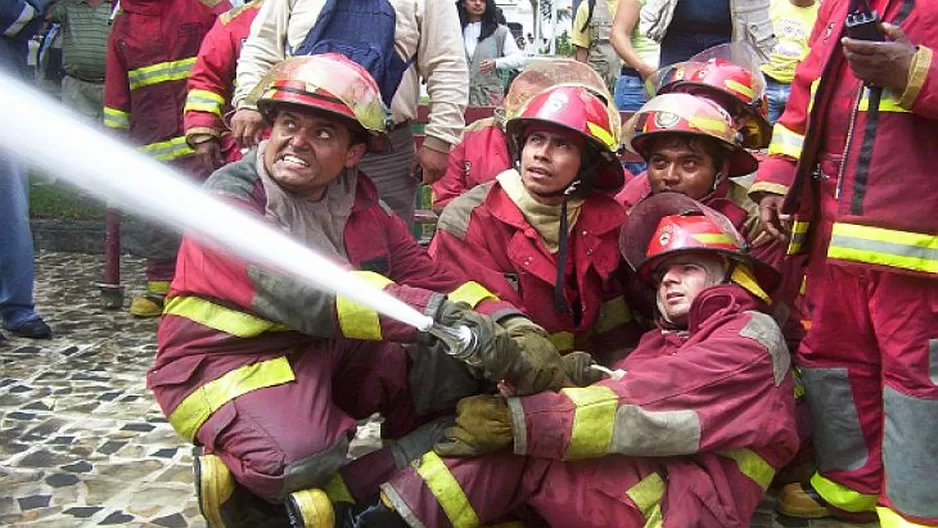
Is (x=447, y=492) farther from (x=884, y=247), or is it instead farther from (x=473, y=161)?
(x=473, y=161)

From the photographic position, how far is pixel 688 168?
155 inches

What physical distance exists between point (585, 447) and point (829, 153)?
1292mm

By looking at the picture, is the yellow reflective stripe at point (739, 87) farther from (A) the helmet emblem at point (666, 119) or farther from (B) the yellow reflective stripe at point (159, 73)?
(B) the yellow reflective stripe at point (159, 73)

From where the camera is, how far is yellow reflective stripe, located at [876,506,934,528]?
3025mm

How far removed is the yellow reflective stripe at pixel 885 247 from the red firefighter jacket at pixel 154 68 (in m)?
4.05

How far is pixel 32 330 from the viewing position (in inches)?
209

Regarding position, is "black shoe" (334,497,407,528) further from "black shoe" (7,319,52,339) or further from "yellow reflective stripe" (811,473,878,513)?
"black shoe" (7,319,52,339)

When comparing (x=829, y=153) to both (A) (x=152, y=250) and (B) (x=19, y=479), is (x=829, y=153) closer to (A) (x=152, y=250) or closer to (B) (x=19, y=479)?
(B) (x=19, y=479)


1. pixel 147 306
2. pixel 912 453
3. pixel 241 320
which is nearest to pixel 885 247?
pixel 912 453

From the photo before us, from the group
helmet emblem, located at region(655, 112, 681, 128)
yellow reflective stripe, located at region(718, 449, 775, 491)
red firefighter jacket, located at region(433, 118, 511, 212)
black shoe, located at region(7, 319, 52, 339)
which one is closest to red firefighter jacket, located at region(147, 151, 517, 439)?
yellow reflective stripe, located at region(718, 449, 775, 491)

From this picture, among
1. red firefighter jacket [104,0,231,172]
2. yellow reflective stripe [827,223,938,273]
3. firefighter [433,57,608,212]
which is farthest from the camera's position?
red firefighter jacket [104,0,231,172]

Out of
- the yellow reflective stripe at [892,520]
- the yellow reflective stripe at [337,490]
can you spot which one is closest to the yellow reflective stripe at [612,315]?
the yellow reflective stripe at [892,520]

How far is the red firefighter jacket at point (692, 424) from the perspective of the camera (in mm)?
2836

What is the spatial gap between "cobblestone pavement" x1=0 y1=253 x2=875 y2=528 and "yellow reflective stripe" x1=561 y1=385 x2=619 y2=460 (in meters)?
0.96
